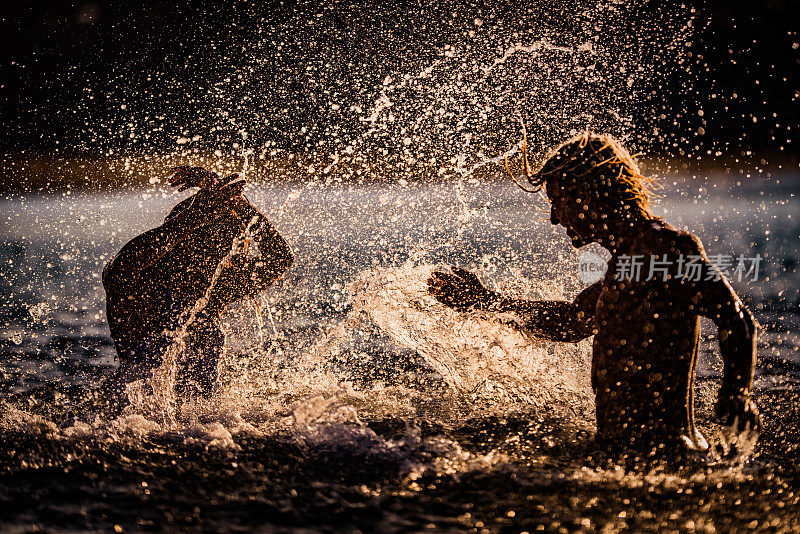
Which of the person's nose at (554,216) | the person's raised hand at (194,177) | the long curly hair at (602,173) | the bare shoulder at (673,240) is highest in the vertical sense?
the person's raised hand at (194,177)

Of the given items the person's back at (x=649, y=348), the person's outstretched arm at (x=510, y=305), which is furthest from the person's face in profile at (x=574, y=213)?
the person's outstretched arm at (x=510, y=305)

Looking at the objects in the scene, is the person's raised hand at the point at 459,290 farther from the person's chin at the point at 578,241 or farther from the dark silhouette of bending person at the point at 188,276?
the dark silhouette of bending person at the point at 188,276

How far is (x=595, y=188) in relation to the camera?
9.18ft

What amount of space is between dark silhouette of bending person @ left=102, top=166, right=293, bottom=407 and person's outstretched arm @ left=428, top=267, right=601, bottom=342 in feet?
4.67

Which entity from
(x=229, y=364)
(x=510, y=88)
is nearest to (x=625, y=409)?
(x=229, y=364)

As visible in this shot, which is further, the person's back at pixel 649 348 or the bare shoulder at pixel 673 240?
the person's back at pixel 649 348

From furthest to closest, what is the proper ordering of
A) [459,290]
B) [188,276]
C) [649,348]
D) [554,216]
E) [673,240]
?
[188,276]
[459,290]
[554,216]
[649,348]
[673,240]

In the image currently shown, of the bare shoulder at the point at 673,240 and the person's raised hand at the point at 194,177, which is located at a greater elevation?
the person's raised hand at the point at 194,177

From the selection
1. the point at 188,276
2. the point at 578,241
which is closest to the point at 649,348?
the point at 578,241

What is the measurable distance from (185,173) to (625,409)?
3254mm

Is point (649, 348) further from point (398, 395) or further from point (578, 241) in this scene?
point (398, 395)

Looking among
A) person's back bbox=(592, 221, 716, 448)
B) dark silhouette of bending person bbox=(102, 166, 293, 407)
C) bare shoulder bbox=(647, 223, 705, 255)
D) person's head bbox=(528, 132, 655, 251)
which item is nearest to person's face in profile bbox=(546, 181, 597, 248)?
person's head bbox=(528, 132, 655, 251)

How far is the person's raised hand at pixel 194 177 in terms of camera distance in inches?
158

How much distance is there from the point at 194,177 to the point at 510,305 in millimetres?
2411
